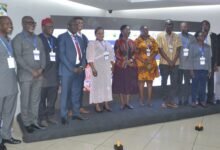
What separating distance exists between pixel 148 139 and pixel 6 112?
204 cm

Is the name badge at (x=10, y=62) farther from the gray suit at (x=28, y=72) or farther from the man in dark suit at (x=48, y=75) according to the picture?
the man in dark suit at (x=48, y=75)

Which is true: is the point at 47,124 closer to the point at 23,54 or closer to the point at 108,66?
the point at 23,54

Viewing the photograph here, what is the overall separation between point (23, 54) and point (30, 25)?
0.41 metres

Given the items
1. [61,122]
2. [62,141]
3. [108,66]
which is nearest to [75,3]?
[108,66]

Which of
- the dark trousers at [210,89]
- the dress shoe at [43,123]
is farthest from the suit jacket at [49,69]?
the dark trousers at [210,89]

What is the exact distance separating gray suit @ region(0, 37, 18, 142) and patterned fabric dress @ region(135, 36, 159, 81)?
2.42m

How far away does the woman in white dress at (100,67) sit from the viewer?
182 inches

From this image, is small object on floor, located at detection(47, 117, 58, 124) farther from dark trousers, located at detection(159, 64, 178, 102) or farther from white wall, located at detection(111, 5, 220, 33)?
white wall, located at detection(111, 5, 220, 33)

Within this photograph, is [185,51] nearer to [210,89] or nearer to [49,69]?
[210,89]

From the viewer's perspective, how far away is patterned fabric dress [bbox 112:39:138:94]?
4.96 meters

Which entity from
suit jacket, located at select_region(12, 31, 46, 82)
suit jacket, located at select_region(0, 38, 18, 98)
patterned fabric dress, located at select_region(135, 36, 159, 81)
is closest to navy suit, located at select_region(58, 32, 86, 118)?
suit jacket, located at select_region(12, 31, 46, 82)

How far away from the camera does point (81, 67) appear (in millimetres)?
4309

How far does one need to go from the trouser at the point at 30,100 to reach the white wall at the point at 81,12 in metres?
1.37

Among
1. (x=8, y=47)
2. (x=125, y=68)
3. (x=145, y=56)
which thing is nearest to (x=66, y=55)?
(x=8, y=47)
